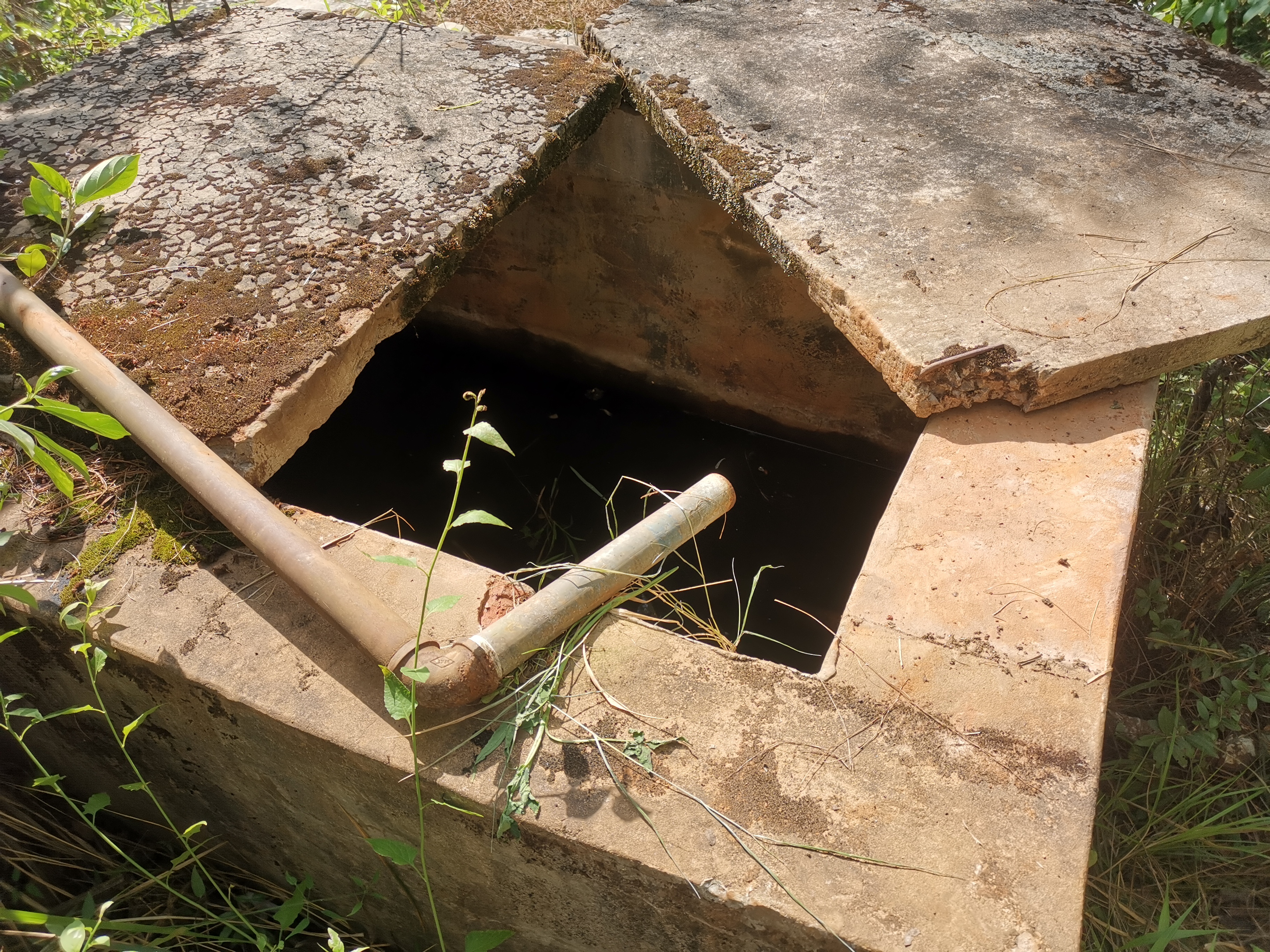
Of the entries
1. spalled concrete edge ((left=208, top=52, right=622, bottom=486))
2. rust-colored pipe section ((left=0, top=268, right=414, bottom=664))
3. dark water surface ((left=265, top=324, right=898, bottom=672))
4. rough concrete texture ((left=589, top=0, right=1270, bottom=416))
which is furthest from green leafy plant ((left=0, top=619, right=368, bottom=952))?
rough concrete texture ((left=589, top=0, right=1270, bottom=416))

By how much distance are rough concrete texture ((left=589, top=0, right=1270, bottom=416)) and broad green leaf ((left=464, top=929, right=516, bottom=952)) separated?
1.41m

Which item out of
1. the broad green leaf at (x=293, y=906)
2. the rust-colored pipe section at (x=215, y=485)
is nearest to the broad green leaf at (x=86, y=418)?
the rust-colored pipe section at (x=215, y=485)

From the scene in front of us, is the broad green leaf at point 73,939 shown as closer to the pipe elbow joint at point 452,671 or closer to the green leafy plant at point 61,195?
the pipe elbow joint at point 452,671

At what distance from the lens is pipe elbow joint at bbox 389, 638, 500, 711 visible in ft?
5.03

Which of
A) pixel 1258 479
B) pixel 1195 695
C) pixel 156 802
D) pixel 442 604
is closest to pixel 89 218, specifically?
pixel 156 802

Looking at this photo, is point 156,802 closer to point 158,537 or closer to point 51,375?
point 158,537

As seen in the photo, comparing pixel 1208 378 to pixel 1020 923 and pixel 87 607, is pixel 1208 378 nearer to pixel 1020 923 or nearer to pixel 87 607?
pixel 1020 923

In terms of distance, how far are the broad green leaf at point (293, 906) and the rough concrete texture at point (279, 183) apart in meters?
0.97

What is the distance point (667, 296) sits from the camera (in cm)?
410

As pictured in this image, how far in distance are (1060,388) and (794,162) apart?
40.1 inches

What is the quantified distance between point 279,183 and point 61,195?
1.88 ft

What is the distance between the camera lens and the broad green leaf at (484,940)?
5.41 feet

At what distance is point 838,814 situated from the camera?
57.1 inches

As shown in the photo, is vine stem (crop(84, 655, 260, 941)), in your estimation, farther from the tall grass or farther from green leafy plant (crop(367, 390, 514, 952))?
the tall grass
